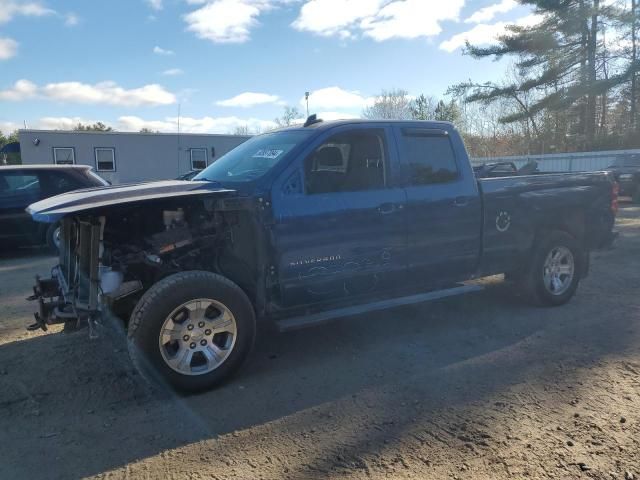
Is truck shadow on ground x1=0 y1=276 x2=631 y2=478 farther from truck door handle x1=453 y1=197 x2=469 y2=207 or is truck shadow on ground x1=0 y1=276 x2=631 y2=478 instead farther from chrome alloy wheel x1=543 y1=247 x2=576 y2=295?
truck door handle x1=453 y1=197 x2=469 y2=207

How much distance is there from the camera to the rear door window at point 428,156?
4.83 meters

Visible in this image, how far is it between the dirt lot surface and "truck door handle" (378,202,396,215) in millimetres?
1212

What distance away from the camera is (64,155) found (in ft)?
76.3

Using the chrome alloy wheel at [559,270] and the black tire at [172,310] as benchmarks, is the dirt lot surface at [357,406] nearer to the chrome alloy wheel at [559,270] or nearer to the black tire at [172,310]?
the black tire at [172,310]

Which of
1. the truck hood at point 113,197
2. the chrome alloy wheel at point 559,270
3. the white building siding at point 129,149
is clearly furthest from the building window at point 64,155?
the chrome alloy wheel at point 559,270

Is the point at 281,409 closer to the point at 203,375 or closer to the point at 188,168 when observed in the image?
the point at 203,375

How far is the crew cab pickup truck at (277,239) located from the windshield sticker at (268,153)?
21 mm

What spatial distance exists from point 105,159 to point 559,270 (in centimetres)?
2240

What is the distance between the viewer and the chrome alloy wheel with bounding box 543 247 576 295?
579cm

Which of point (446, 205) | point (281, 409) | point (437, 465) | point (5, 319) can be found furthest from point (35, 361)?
point (446, 205)

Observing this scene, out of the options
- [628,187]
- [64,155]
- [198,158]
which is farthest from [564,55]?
[64,155]

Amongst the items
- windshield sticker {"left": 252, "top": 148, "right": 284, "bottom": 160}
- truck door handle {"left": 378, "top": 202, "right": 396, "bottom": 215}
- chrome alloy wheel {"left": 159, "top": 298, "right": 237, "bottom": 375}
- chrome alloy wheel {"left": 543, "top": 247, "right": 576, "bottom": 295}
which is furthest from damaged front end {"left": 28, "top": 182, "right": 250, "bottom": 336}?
chrome alloy wheel {"left": 543, "top": 247, "right": 576, "bottom": 295}

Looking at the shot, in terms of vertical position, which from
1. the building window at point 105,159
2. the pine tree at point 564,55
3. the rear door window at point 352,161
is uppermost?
the pine tree at point 564,55

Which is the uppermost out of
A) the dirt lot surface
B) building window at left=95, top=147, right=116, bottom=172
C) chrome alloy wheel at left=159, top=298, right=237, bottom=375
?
building window at left=95, top=147, right=116, bottom=172
